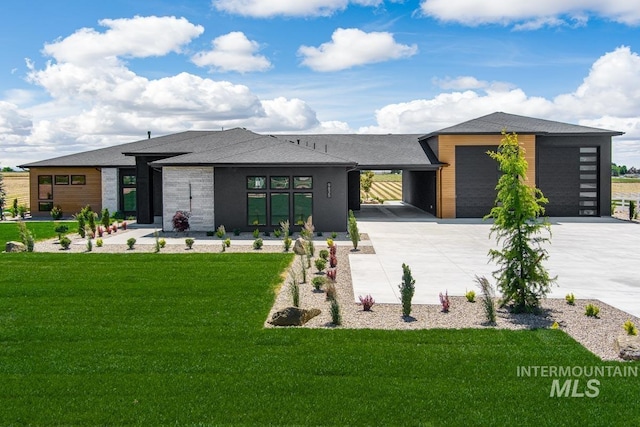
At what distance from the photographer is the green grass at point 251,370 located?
5.95 metres

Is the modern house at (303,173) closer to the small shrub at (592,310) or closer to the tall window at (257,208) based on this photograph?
the tall window at (257,208)

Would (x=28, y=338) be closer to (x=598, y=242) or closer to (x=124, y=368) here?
(x=124, y=368)

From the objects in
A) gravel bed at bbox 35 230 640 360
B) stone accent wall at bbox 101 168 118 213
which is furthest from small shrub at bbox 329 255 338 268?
stone accent wall at bbox 101 168 118 213

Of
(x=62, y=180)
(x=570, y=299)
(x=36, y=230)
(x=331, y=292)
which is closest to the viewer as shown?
(x=331, y=292)

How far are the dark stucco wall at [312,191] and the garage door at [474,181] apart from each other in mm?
8906

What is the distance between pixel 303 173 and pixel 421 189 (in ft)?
48.8

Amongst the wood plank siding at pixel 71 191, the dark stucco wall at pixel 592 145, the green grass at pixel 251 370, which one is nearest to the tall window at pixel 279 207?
the green grass at pixel 251 370

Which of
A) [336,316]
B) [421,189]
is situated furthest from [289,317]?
[421,189]

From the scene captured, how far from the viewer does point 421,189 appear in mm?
35906

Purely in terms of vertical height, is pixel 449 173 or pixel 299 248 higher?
pixel 449 173

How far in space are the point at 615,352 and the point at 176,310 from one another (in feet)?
23.2

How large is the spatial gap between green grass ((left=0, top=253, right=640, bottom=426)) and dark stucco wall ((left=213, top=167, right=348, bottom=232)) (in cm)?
1205

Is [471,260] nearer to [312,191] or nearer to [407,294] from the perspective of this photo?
[407,294]

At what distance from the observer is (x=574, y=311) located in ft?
33.7
